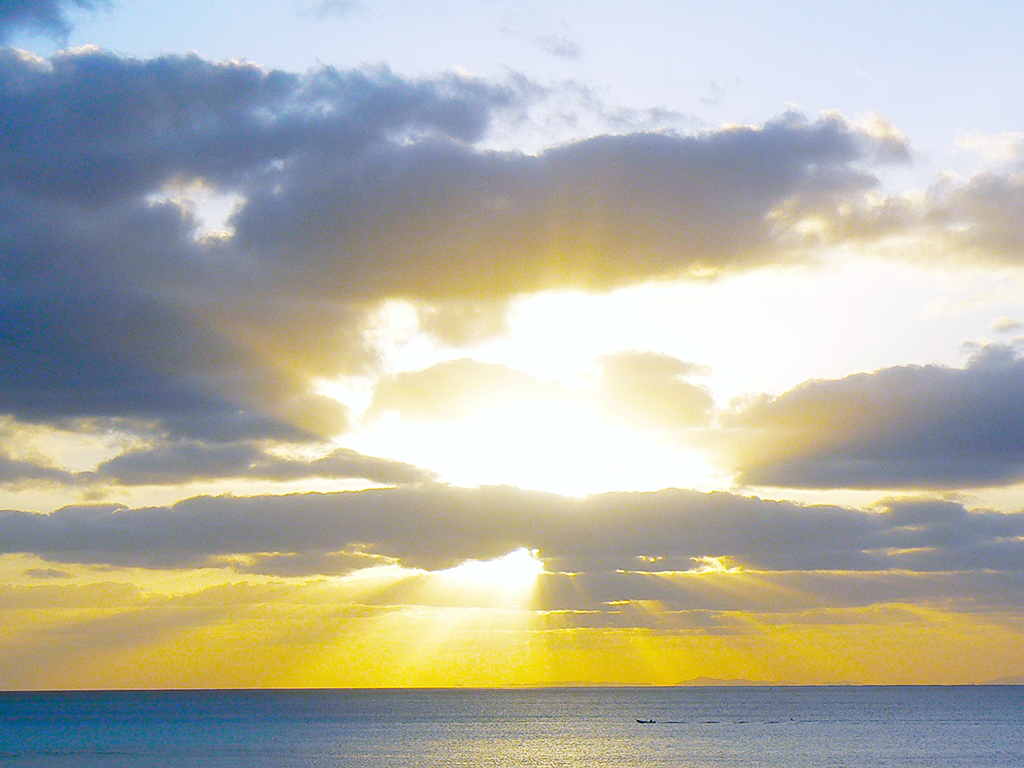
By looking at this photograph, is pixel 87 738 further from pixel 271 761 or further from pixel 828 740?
pixel 828 740

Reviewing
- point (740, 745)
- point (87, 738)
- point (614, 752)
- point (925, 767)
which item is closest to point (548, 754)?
point (614, 752)

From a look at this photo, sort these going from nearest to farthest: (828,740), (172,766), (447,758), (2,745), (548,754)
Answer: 1. (172,766)
2. (447,758)
3. (548,754)
4. (2,745)
5. (828,740)

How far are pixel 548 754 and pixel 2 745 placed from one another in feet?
280

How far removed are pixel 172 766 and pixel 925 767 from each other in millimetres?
92630

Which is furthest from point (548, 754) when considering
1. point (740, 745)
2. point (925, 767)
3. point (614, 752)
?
point (925, 767)

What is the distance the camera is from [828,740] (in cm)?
18600

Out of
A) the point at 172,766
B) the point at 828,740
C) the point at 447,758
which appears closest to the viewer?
the point at 172,766

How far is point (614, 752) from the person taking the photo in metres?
165

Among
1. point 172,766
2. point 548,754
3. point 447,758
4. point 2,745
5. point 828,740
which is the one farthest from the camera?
point 828,740

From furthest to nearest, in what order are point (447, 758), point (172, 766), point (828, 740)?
point (828, 740) → point (447, 758) → point (172, 766)

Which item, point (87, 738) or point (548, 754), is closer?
point (548, 754)

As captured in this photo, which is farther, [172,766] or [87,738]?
[87,738]

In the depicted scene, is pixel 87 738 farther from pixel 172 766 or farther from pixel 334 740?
pixel 172 766

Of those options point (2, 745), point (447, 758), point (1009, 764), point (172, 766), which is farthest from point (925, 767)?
point (2, 745)
